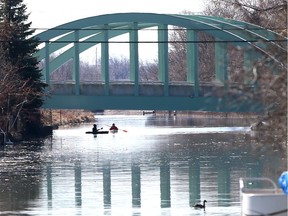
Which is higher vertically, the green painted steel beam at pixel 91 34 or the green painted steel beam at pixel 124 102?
the green painted steel beam at pixel 91 34

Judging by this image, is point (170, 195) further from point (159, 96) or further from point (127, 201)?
point (159, 96)

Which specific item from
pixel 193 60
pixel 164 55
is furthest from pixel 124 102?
pixel 193 60

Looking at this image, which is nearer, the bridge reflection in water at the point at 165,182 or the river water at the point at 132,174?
the river water at the point at 132,174

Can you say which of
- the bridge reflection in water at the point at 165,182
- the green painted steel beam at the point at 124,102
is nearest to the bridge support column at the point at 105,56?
the green painted steel beam at the point at 124,102

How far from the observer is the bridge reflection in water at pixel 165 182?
25.5 meters

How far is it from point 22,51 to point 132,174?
75.7ft

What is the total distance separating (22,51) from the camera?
5625cm

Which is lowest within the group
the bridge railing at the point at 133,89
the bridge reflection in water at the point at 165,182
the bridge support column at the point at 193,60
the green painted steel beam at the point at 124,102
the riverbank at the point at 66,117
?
the bridge reflection in water at the point at 165,182

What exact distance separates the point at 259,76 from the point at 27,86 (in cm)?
4554

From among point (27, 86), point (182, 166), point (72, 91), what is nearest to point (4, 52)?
point (27, 86)

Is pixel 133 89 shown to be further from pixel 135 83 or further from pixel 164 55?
pixel 164 55

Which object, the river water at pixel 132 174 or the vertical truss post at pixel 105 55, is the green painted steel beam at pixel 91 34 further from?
the river water at pixel 132 174

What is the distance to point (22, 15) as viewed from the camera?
189 feet

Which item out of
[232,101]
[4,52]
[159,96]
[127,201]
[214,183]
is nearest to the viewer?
[232,101]
